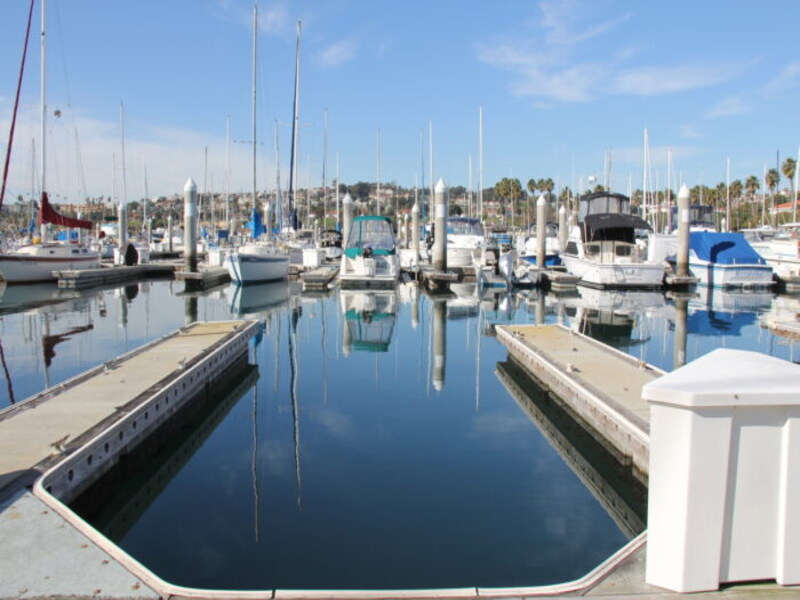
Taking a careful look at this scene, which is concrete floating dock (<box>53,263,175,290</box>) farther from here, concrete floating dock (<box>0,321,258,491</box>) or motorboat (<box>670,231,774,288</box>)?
motorboat (<box>670,231,774,288</box>)

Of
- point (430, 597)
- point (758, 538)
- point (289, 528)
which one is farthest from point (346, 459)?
point (758, 538)

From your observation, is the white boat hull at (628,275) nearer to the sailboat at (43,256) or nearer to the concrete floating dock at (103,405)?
the concrete floating dock at (103,405)

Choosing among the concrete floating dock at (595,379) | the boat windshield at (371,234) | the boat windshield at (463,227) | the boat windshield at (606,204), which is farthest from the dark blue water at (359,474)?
the boat windshield at (463,227)

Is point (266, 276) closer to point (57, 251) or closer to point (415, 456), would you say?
point (57, 251)

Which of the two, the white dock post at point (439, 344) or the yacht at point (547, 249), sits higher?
the yacht at point (547, 249)

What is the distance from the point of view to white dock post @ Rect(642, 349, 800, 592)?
11.7ft

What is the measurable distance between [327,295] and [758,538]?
26.1 metres

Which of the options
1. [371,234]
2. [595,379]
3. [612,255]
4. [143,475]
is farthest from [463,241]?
[143,475]

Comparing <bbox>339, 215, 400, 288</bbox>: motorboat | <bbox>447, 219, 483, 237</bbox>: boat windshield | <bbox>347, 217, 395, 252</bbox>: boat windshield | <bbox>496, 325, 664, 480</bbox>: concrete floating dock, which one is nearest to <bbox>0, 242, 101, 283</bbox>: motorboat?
<bbox>339, 215, 400, 288</bbox>: motorboat

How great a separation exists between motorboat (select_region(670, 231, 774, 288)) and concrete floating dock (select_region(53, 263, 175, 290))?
2907 cm

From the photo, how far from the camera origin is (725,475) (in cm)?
360

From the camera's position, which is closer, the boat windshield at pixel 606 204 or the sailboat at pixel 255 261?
the sailboat at pixel 255 261

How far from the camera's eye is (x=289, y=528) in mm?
6355

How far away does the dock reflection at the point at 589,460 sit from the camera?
275 inches
